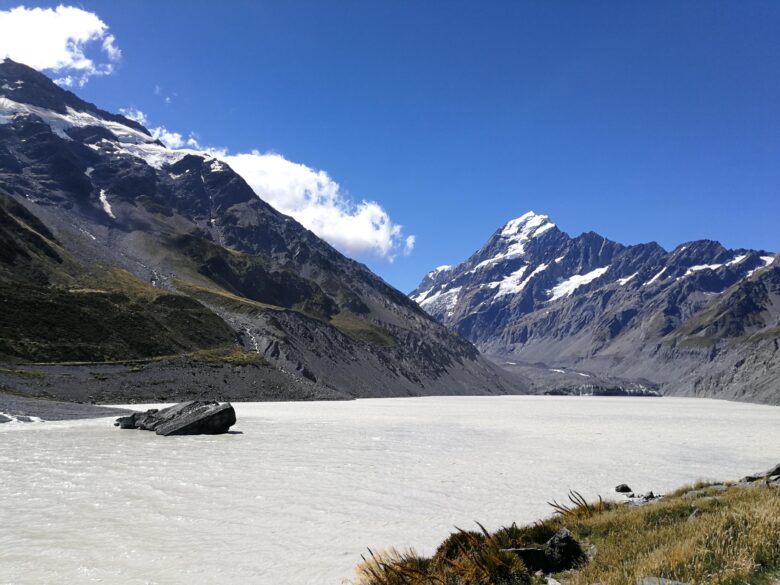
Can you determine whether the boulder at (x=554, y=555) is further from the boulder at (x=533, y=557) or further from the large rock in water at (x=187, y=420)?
the large rock in water at (x=187, y=420)

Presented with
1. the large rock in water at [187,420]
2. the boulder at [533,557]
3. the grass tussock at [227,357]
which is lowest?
the large rock in water at [187,420]

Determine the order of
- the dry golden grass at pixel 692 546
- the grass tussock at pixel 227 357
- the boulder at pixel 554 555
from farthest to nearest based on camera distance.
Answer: the grass tussock at pixel 227 357 → the boulder at pixel 554 555 → the dry golden grass at pixel 692 546

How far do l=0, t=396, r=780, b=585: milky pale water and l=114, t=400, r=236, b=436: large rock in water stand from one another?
2452mm

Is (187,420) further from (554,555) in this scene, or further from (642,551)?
(642,551)

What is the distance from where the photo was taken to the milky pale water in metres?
15.2

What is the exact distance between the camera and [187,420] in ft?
163

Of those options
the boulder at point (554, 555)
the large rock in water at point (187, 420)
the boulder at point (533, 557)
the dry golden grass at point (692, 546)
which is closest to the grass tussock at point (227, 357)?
the large rock in water at point (187, 420)

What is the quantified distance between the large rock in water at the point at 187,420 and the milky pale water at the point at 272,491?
2452 millimetres

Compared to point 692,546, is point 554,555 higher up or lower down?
lower down

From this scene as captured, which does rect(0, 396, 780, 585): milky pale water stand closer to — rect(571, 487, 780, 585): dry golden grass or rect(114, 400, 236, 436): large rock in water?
rect(114, 400, 236, 436): large rock in water

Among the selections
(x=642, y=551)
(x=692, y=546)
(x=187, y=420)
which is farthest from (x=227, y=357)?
(x=692, y=546)

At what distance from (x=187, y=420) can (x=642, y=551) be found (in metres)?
44.9

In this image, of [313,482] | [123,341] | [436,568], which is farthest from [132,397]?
[436,568]

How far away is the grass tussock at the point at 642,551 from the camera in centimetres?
1012
